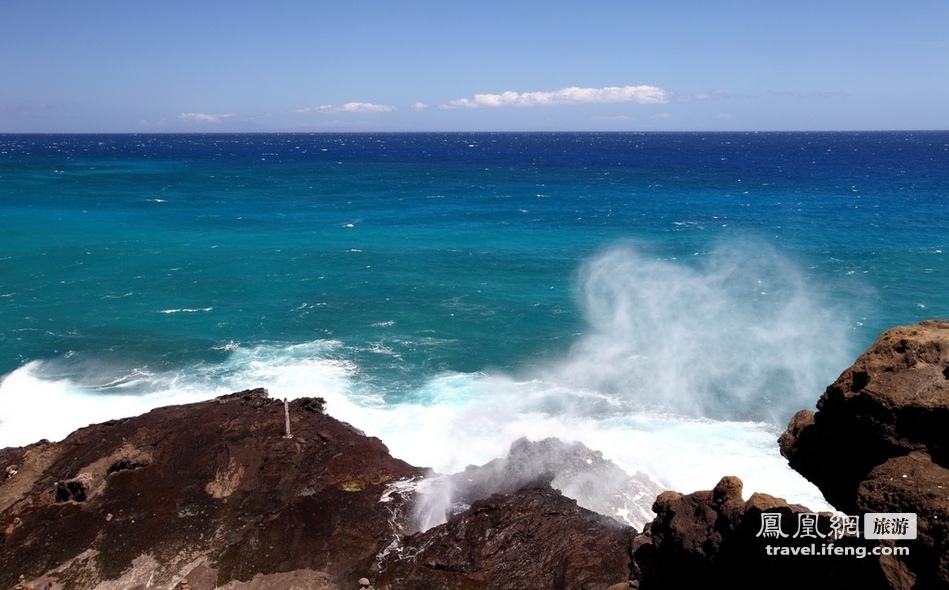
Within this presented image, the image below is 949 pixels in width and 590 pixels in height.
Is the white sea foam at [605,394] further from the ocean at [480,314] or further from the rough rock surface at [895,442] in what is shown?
the rough rock surface at [895,442]

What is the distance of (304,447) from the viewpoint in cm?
2836

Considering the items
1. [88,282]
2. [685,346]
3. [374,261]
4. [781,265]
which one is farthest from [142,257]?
[781,265]

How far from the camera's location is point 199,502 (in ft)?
80.9

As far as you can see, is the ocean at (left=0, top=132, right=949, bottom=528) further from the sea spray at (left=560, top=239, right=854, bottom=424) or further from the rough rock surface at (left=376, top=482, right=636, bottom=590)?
the rough rock surface at (left=376, top=482, right=636, bottom=590)

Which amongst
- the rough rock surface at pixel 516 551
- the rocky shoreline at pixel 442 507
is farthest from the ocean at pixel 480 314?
the rough rock surface at pixel 516 551

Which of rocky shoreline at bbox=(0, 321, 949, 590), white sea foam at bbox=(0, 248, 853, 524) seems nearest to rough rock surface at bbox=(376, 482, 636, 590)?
rocky shoreline at bbox=(0, 321, 949, 590)

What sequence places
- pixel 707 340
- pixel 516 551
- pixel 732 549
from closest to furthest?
pixel 732 549, pixel 516 551, pixel 707 340

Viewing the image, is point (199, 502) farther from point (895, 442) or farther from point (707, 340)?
point (707, 340)

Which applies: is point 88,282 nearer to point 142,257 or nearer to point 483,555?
point 142,257

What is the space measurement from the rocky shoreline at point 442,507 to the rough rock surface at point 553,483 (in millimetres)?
98

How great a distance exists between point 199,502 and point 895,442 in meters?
23.4

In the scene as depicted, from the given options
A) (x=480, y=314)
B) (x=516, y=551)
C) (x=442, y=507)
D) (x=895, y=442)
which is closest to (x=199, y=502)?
(x=442, y=507)

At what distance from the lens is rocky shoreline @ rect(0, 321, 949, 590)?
11.8 metres

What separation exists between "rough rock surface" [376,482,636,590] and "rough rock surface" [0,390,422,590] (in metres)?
1.72
